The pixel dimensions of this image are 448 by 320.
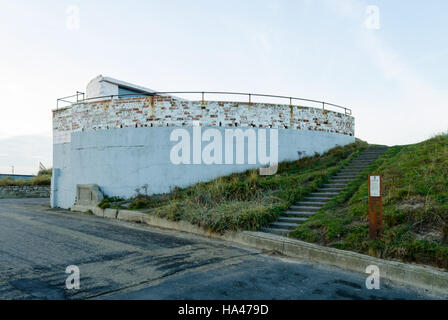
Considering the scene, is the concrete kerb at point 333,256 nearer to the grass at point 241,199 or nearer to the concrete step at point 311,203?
the grass at point 241,199

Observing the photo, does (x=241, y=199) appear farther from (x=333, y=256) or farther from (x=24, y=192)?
(x=24, y=192)

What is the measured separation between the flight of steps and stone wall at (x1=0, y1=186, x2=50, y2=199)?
69.4ft

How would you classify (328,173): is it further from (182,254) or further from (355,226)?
(182,254)

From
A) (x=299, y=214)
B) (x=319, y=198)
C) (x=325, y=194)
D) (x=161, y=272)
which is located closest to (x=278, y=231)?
(x=299, y=214)

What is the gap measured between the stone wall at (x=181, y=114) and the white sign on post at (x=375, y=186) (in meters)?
7.75

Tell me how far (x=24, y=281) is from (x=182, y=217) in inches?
194

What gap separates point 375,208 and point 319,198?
3434 millimetres

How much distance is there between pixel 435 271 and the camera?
505 cm

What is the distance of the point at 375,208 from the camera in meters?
6.46

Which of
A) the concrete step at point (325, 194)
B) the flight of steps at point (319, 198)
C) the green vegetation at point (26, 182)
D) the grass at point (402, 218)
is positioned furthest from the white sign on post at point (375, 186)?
the green vegetation at point (26, 182)

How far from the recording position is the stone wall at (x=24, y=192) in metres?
22.6

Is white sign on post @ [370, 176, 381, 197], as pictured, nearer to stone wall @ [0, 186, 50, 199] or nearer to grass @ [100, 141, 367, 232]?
grass @ [100, 141, 367, 232]

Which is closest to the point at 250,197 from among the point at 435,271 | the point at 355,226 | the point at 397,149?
the point at 355,226

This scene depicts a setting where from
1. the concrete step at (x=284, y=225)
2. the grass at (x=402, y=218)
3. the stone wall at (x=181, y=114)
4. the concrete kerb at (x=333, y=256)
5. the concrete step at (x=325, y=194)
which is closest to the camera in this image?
the concrete kerb at (x=333, y=256)
